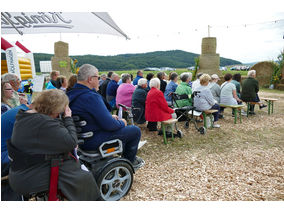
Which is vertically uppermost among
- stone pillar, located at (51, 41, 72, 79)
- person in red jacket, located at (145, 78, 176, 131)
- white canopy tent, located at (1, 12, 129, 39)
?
stone pillar, located at (51, 41, 72, 79)

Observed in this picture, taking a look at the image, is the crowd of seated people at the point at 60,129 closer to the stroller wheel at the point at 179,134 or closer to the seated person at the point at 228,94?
the stroller wheel at the point at 179,134

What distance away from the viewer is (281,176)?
10.8 feet

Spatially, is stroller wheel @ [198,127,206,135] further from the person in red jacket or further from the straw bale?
the straw bale

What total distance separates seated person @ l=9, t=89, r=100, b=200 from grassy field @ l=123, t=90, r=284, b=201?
3.62 feet

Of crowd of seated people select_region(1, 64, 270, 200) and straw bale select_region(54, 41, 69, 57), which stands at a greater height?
straw bale select_region(54, 41, 69, 57)

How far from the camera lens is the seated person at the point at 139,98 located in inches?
211

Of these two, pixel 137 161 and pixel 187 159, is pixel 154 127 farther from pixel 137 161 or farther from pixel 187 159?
pixel 137 161

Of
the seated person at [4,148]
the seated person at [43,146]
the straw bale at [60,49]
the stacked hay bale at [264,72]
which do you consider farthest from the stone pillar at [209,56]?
the seated person at [4,148]

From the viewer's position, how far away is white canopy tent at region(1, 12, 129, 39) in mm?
2816

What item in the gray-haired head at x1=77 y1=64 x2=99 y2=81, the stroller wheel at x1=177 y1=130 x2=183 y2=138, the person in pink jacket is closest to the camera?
the gray-haired head at x1=77 y1=64 x2=99 y2=81

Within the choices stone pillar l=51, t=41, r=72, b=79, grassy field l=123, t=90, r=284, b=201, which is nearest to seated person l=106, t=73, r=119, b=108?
grassy field l=123, t=90, r=284, b=201

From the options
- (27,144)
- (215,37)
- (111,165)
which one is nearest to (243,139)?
(111,165)

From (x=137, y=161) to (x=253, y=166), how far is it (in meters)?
2.17

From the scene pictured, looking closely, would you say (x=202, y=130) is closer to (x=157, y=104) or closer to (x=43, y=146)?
(x=157, y=104)
